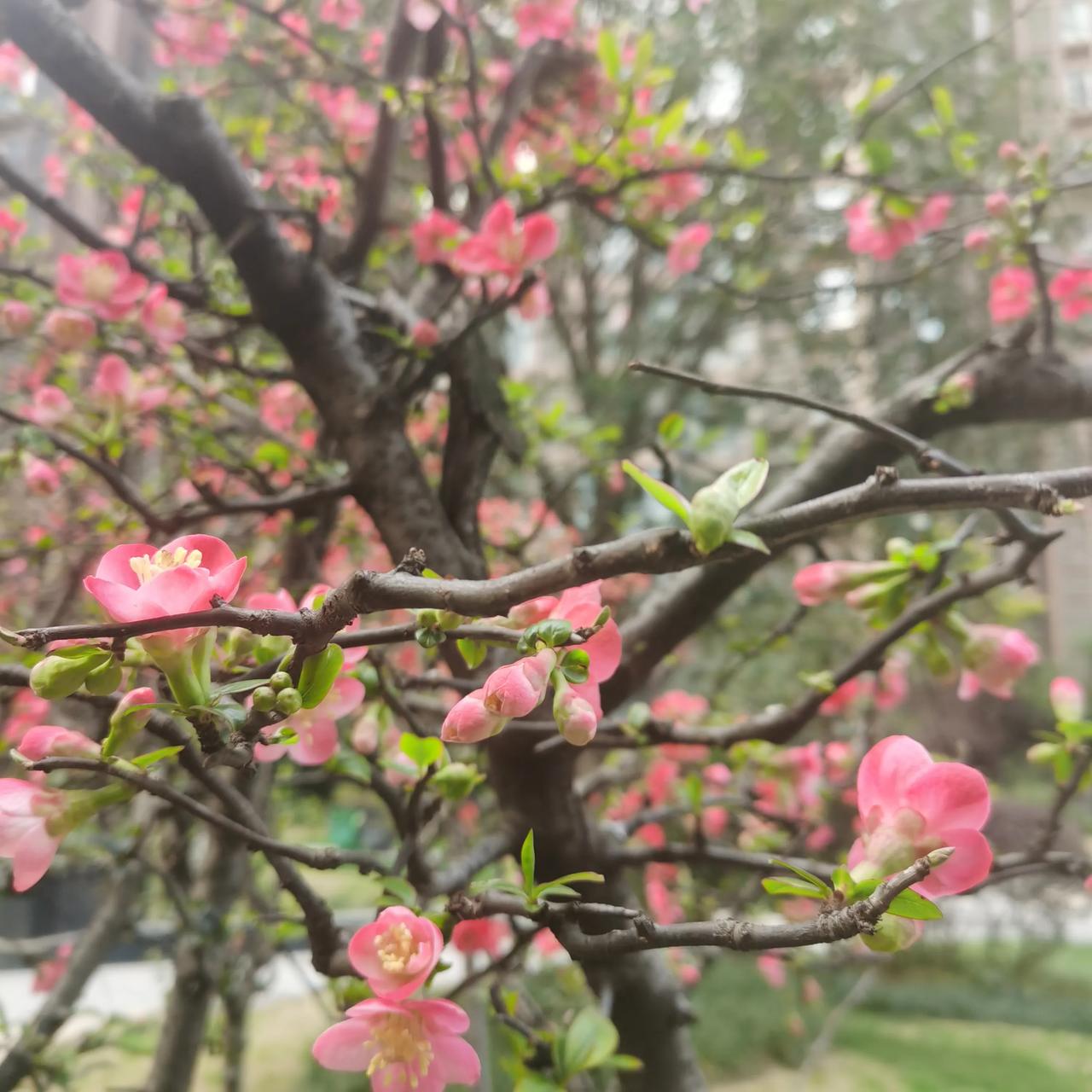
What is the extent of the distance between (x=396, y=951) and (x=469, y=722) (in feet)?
0.58

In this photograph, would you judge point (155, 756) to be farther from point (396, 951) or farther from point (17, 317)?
point (17, 317)

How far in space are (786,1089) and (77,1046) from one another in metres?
2.37

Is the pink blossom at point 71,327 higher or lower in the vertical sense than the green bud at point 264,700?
higher

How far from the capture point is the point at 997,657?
0.73 m

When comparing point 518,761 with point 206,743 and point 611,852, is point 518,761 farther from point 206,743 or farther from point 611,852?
point 206,743

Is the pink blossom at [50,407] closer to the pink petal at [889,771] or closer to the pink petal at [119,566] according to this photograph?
the pink petal at [119,566]

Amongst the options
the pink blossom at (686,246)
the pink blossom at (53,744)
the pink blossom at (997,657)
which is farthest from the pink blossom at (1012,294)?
the pink blossom at (53,744)

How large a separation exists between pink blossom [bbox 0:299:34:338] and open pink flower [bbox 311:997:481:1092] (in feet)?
3.39

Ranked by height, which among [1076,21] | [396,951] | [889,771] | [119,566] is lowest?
[396,951]

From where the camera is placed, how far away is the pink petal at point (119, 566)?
1.17 ft

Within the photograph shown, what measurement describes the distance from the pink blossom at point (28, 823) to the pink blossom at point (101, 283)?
2.32ft

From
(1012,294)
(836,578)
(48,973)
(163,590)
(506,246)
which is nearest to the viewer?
(163,590)

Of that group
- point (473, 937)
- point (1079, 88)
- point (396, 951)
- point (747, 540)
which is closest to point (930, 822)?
point (747, 540)

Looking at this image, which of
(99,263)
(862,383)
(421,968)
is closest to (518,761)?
(421,968)
